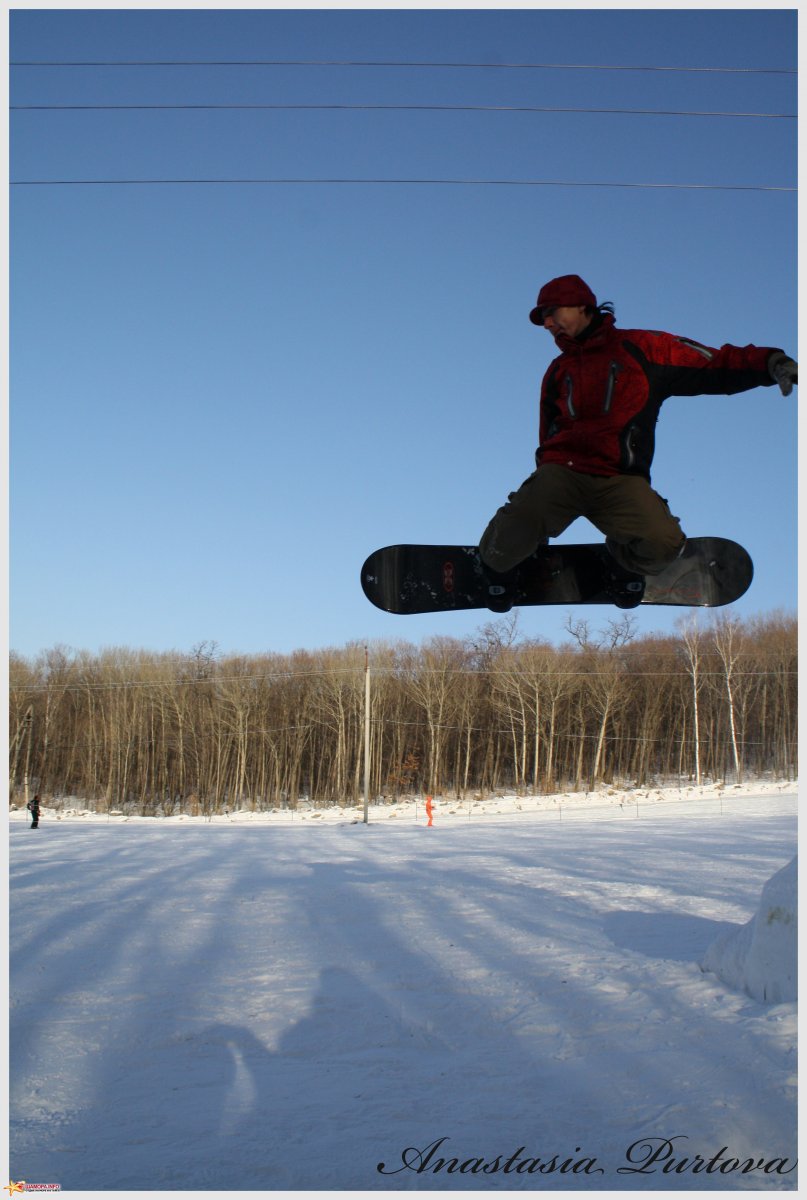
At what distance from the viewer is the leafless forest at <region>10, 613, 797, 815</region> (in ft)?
132

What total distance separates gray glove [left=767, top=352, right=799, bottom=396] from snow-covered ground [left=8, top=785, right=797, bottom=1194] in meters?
3.11

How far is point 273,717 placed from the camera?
45.8 m

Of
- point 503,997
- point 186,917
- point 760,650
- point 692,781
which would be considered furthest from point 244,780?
point 503,997

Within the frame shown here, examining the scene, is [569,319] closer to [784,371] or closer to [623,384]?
[623,384]

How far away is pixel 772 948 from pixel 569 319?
160 inches

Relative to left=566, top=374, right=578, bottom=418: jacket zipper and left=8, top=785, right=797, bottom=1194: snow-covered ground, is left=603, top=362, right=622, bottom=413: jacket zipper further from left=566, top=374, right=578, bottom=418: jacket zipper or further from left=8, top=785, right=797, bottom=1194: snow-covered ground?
left=8, top=785, right=797, bottom=1194: snow-covered ground

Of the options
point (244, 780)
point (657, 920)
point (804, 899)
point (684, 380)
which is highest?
point (684, 380)

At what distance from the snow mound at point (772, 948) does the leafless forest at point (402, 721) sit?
33.6 metres

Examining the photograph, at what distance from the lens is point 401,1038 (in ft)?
16.5

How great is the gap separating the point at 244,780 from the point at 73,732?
11.6 m

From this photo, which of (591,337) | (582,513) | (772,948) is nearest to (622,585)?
A: (582,513)

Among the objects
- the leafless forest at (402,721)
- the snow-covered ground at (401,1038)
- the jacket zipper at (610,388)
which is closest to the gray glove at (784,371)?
the jacket zipper at (610,388)

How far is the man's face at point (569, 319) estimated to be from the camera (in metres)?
2.88

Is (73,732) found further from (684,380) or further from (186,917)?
(684,380)
